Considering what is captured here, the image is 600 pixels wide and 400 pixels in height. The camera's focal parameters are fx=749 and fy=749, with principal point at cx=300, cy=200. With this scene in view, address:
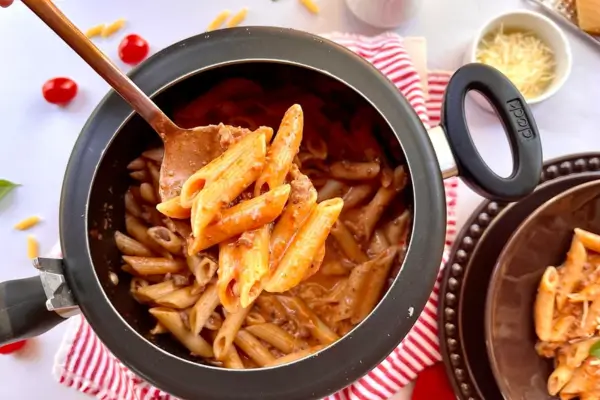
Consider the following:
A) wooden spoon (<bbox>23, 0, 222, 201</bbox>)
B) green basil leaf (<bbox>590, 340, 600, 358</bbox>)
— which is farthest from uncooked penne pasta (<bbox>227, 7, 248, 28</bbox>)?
green basil leaf (<bbox>590, 340, 600, 358</bbox>)

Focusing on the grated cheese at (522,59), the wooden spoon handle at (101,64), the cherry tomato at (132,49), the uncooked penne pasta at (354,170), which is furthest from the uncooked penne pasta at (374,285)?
the cherry tomato at (132,49)

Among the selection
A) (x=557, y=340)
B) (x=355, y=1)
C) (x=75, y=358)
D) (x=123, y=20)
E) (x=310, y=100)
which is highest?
(x=123, y=20)

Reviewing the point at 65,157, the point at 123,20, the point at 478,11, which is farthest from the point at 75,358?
the point at 478,11

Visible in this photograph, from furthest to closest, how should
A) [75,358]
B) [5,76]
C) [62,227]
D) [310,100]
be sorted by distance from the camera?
[5,76], [75,358], [310,100], [62,227]

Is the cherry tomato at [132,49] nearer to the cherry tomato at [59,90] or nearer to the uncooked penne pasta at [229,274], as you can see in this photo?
the cherry tomato at [59,90]

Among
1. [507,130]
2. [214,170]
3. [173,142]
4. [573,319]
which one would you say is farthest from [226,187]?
[573,319]

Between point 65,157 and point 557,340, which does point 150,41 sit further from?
point 557,340

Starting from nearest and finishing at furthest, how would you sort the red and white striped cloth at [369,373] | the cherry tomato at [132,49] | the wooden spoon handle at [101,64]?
the wooden spoon handle at [101,64], the red and white striped cloth at [369,373], the cherry tomato at [132,49]

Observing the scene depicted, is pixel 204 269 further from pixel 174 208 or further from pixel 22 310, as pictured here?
pixel 22 310
